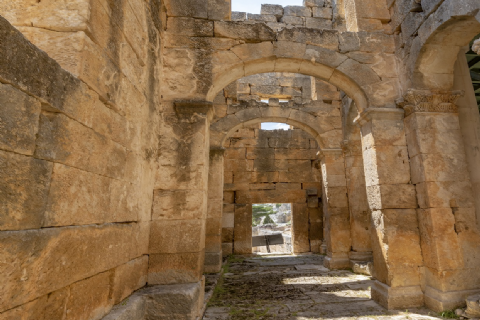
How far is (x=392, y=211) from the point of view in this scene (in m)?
3.72

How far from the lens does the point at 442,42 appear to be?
3631mm

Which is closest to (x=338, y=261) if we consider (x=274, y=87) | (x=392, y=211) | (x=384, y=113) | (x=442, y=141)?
(x=392, y=211)

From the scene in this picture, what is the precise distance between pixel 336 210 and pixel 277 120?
2981 mm

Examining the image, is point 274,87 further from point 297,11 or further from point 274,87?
point 297,11

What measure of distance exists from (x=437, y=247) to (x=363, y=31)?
3.30 m

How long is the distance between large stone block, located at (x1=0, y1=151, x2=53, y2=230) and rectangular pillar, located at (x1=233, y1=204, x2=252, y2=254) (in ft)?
26.8

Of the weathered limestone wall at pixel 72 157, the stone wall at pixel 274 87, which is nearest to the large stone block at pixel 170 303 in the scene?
the weathered limestone wall at pixel 72 157

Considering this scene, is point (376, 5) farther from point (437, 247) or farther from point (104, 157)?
point (104, 157)

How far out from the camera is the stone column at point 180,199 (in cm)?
326

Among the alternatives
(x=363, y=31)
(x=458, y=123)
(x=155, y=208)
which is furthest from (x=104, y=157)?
(x=458, y=123)

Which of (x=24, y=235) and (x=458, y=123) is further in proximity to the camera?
(x=458, y=123)

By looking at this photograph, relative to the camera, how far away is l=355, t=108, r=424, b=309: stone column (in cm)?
355

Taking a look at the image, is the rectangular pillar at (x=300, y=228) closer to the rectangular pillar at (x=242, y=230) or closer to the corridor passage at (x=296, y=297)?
the rectangular pillar at (x=242, y=230)

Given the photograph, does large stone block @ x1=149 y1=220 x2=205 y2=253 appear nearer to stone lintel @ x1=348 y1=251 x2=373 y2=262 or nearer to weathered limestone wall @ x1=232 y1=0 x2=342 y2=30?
stone lintel @ x1=348 y1=251 x2=373 y2=262
